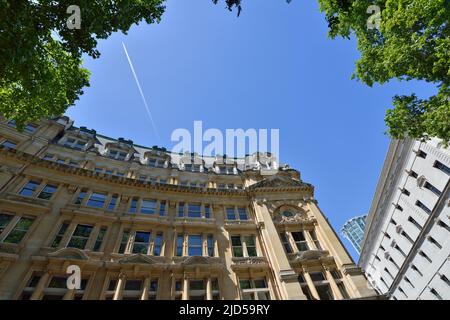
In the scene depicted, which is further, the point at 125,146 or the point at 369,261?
the point at 369,261

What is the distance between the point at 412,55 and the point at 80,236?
77.7ft

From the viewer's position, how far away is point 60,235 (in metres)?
16.7

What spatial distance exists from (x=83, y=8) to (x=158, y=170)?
667 inches

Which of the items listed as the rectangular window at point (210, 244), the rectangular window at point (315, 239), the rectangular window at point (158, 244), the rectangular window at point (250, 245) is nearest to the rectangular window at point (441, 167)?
the rectangular window at point (315, 239)

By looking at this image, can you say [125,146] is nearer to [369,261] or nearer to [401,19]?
[401,19]

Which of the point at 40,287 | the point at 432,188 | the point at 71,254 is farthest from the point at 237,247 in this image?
the point at 432,188

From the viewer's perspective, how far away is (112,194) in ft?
68.9

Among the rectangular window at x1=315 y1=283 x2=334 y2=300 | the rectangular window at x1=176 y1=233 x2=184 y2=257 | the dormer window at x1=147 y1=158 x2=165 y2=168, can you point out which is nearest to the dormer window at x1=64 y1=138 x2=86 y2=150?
the dormer window at x1=147 y1=158 x2=165 y2=168

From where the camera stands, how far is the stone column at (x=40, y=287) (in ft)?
42.6

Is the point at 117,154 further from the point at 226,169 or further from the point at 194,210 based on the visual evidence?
the point at 226,169

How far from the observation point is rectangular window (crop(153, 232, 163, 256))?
58.0ft

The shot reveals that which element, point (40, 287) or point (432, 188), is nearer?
point (40, 287)

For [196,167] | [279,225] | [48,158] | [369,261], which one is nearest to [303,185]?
[279,225]
